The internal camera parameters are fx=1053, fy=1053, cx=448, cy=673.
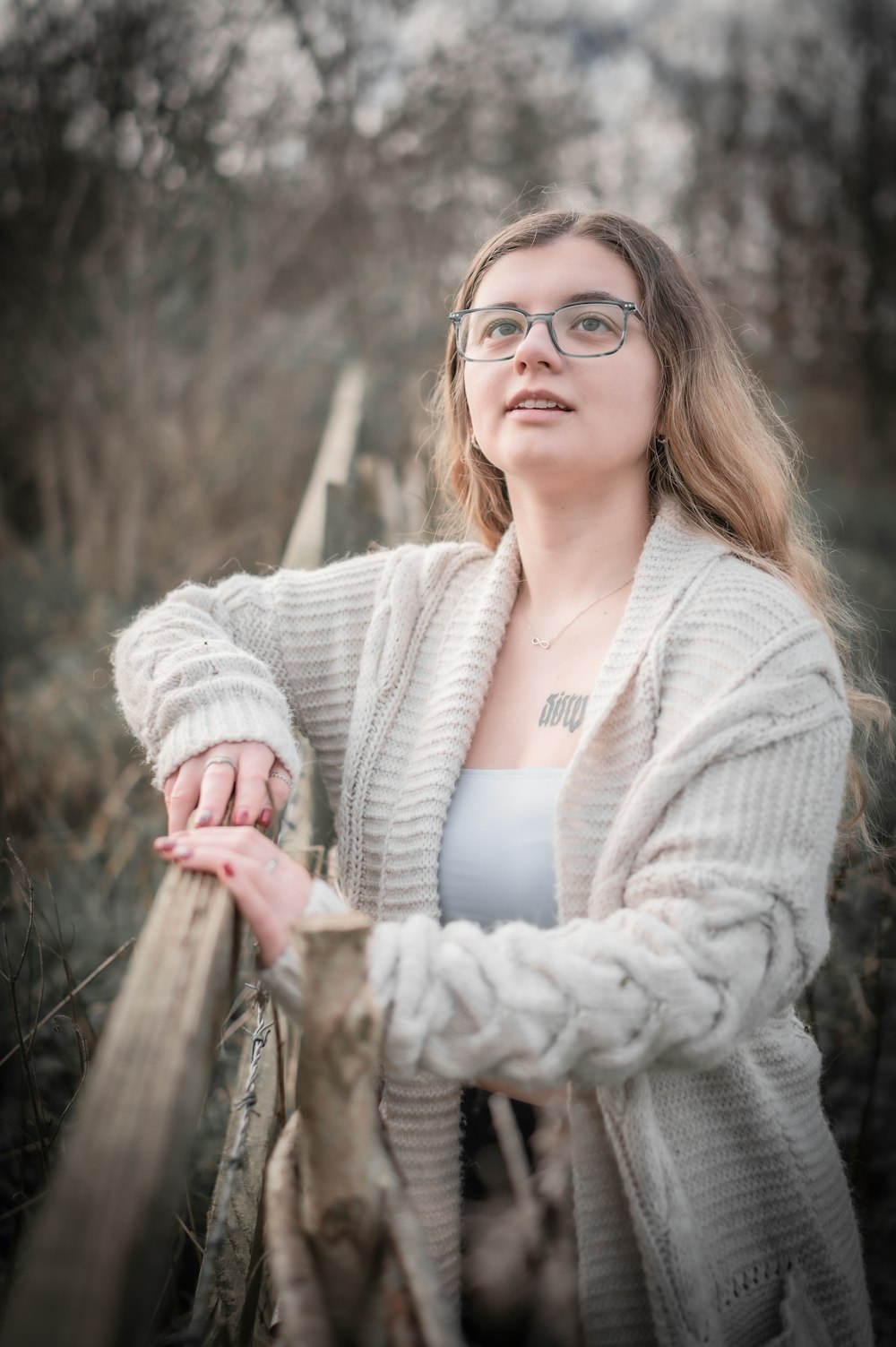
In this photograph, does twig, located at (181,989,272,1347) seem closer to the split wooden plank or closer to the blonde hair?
the split wooden plank

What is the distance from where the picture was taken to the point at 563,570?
2049mm

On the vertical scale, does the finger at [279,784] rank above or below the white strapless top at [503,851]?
above

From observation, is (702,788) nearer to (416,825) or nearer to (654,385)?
(416,825)

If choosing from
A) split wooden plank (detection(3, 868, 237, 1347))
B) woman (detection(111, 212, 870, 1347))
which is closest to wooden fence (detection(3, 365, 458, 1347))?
split wooden plank (detection(3, 868, 237, 1347))

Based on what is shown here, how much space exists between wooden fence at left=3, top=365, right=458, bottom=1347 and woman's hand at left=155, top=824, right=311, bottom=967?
29mm

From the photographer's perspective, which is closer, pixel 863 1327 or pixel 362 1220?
pixel 362 1220

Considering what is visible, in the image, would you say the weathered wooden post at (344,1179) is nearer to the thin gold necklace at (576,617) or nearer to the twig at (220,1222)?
the twig at (220,1222)

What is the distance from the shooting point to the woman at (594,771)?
1305 millimetres

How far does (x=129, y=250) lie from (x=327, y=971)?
221 inches

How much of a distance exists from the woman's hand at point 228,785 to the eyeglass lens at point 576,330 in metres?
→ 0.87

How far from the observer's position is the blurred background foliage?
3.84m

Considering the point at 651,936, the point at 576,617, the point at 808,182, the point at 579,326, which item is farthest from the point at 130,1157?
the point at 808,182

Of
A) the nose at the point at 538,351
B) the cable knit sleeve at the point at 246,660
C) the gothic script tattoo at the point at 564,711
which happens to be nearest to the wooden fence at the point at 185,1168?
the cable knit sleeve at the point at 246,660

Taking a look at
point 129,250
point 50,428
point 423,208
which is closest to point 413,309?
point 423,208
